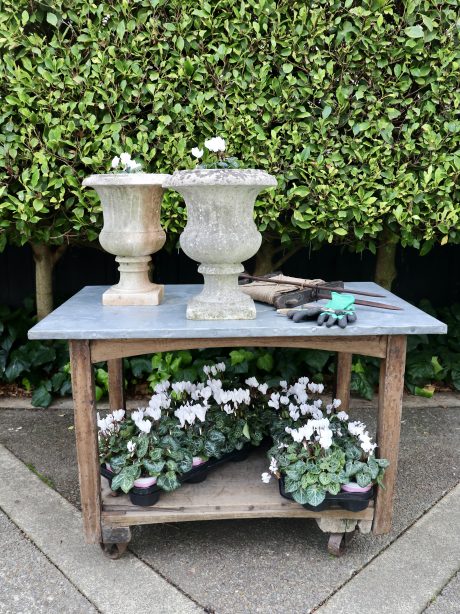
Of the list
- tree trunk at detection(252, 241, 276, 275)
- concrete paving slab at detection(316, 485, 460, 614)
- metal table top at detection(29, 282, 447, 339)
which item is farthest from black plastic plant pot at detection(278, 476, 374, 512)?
tree trunk at detection(252, 241, 276, 275)

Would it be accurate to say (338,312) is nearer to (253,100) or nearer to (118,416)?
(118,416)

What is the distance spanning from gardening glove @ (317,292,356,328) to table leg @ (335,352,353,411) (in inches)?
23.5

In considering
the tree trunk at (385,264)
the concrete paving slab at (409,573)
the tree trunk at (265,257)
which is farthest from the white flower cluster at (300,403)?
the tree trunk at (385,264)

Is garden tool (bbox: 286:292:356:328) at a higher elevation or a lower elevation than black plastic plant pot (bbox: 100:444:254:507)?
higher

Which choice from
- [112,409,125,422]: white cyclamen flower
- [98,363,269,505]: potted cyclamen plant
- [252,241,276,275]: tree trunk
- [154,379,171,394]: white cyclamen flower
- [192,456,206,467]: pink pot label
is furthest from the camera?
[252,241,276,275]: tree trunk

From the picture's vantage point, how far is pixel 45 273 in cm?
363

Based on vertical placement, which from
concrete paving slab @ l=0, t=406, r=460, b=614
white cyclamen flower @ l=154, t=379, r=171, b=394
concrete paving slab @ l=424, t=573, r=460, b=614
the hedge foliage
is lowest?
concrete paving slab @ l=0, t=406, r=460, b=614

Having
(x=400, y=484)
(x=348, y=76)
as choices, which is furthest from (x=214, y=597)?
(x=348, y=76)

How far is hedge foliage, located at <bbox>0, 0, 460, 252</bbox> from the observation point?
275 cm

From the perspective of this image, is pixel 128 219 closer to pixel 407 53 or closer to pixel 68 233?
pixel 68 233

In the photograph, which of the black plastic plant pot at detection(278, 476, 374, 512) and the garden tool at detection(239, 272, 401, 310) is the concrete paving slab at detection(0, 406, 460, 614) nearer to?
the black plastic plant pot at detection(278, 476, 374, 512)

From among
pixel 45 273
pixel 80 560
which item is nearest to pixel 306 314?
pixel 80 560

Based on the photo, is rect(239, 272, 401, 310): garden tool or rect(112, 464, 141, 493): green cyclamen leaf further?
rect(239, 272, 401, 310): garden tool

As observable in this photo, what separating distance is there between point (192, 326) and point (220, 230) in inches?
14.4
